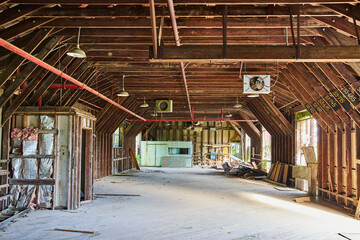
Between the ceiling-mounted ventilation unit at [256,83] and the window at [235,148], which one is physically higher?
the ceiling-mounted ventilation unit at [256,83]

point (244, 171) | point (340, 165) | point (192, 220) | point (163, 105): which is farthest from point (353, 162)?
point (244, 171)

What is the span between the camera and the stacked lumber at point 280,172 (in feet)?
45.8

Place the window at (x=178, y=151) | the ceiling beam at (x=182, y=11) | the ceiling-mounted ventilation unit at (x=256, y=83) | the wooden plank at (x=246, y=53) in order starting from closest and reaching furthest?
the wooden plank at (x=246, y=53) → the ceiling beam at (x=182, y=11) → the ceiling-mounted ventilation unit at (x=256, y=83) → the window at (x=178, y=151)

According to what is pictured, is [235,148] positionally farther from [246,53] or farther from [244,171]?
[246,53]

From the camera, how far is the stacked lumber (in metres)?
14.0

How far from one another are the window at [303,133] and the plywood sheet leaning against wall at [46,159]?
906 cm

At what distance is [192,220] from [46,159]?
13.2 ft

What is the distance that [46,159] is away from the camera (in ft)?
26.7

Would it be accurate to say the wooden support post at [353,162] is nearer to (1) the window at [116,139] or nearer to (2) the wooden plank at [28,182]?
(2) the wooden plank at [28,182]

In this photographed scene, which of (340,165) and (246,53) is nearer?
(246,53)

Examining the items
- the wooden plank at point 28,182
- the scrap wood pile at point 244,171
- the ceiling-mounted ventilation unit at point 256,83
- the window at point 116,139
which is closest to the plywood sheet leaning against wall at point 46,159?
the wooden plank at point 28,182

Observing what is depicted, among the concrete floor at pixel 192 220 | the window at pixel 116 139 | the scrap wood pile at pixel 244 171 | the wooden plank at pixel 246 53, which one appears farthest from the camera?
the window at pixel 116 139

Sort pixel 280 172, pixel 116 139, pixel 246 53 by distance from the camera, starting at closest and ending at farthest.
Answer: pixel 246 53, pixel 280 172, pixel 116 139

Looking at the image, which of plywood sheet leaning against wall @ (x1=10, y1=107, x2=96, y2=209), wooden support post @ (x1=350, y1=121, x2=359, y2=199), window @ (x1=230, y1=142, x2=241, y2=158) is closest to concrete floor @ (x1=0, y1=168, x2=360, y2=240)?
plywood sheet leaning against wall @ (x1=10, y1=107, x2=96, y2=209)
